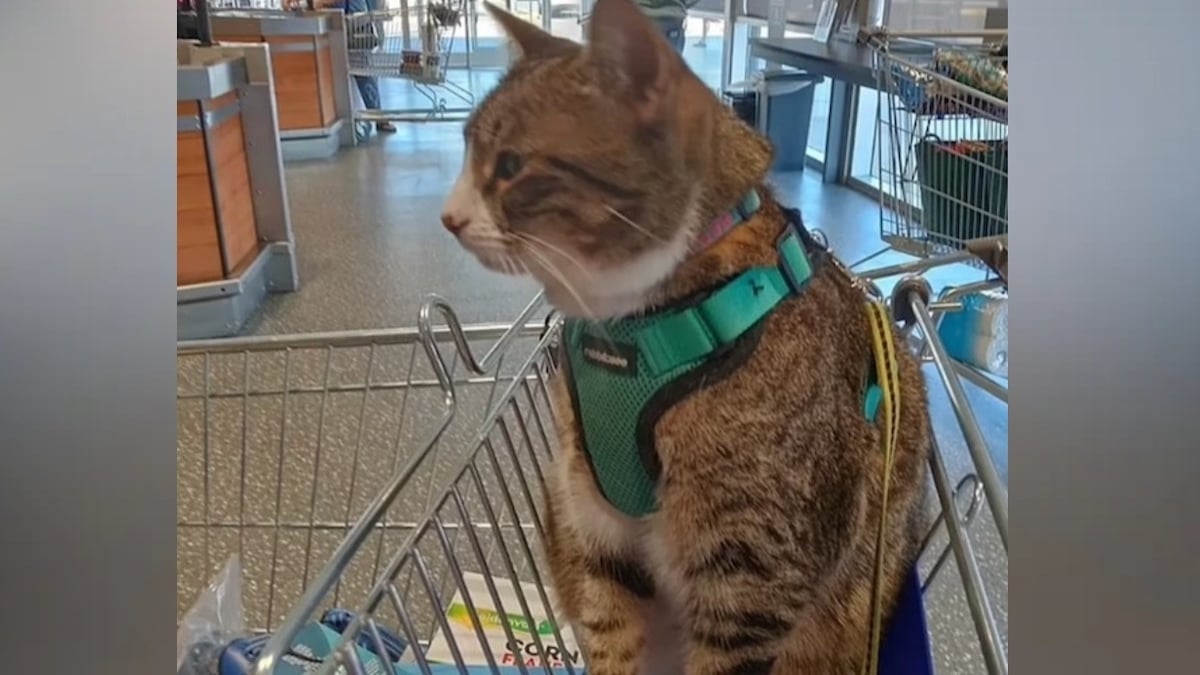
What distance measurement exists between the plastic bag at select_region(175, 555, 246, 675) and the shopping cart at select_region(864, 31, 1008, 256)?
27.5 inches

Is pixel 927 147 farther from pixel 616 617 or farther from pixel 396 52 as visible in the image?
pixel 396 52

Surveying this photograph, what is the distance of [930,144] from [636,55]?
955mm

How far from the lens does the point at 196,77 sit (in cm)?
158

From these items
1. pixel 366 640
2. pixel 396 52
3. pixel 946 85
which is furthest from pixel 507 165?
pixel 396 52

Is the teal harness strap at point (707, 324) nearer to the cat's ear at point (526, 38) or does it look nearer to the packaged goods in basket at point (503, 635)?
the cat's ear at point (526, 38)

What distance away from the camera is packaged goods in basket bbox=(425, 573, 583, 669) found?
0.56 metres

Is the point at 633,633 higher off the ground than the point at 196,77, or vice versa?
the point at 196,77

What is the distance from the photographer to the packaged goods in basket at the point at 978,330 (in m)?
0.47

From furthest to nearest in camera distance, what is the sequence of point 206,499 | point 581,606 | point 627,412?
point 206,499
point 581,606
point 627,412

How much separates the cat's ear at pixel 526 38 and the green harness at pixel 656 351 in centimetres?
9

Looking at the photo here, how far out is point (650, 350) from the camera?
1.09ft

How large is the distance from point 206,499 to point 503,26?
0.53 metres

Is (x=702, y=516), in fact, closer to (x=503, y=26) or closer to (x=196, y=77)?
(x=503, y=26)
